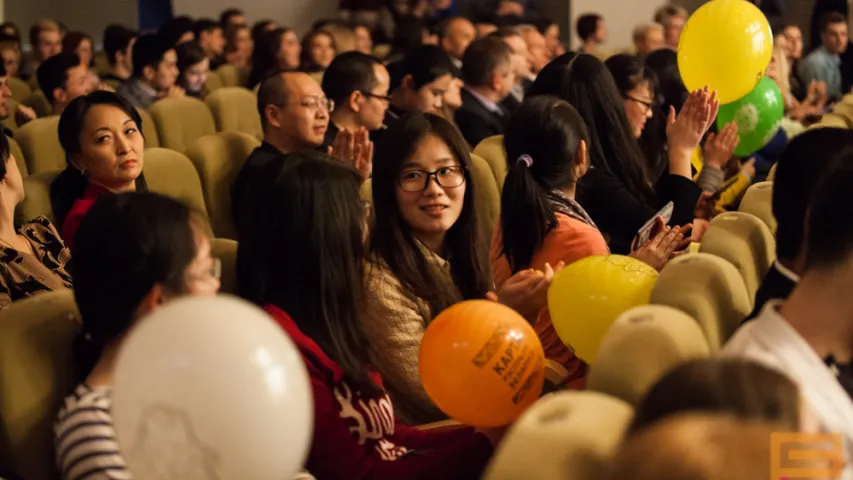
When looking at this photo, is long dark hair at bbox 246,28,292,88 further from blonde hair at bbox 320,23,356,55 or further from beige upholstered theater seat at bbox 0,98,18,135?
beige upholstered theater seat at bbox 0,98,18,135

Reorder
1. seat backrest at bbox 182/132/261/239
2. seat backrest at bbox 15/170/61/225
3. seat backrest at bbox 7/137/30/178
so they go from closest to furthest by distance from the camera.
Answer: seat backrest at bbox 15/170/61/225 < seat backrest at bbox 182/132/261/239 < seat backrest at bbox 7/137/30/178

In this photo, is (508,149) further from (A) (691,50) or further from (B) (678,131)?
(A) (691,50)

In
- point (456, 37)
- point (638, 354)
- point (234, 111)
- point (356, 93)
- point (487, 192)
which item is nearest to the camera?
point (638, 354)

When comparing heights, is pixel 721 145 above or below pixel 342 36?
above

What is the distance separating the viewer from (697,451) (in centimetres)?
83

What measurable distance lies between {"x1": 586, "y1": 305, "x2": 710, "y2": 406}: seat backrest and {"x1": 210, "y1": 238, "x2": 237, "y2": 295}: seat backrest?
3.04 ft

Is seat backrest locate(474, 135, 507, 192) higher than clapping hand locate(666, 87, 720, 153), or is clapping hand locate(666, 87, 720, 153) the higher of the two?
clapping hand locate(666, 87, 720, 153)

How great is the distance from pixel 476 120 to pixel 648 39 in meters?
3.51

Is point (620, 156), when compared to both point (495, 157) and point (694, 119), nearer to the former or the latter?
point (694, 119)

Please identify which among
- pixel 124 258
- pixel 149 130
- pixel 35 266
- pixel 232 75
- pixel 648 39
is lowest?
pixel 232 75

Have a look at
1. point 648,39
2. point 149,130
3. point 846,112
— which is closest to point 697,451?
point 149,130

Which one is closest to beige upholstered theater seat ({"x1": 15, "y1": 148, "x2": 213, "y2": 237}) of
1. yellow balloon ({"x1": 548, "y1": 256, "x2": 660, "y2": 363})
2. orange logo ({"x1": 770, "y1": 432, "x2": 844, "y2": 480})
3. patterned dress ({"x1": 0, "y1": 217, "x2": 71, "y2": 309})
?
patterned dress ({"x1": 0, "y1": 217, "x2": 71, "y2": 309})

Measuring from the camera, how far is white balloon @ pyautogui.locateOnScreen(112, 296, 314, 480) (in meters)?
1.08

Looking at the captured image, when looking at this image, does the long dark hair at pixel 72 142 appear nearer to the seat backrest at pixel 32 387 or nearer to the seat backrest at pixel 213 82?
the seat backrest at pixel 32 387
